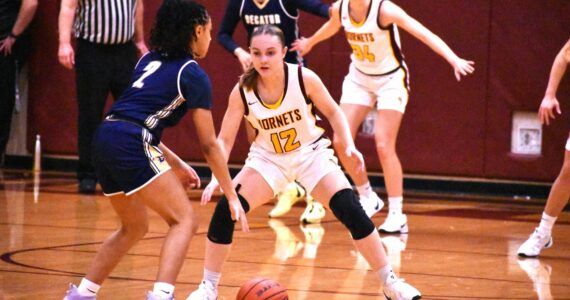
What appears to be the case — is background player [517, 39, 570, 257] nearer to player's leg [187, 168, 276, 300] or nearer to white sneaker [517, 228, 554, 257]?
white sneaker [517, 228, 554, 257]

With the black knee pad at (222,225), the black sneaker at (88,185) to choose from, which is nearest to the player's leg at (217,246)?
the black knee pad at (222,225)

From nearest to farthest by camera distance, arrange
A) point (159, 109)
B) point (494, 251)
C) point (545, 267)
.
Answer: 1. point (159, 109)
2. point (545, 267)
3. point (494, 251)

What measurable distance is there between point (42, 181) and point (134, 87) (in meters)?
6.88

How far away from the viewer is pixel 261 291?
17.9 feet

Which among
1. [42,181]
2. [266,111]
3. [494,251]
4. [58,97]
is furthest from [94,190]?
[266,111]

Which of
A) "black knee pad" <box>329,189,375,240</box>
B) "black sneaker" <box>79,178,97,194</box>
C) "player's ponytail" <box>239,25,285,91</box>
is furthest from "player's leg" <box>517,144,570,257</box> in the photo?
"black sneaker" <box>79,178,97,194</box>

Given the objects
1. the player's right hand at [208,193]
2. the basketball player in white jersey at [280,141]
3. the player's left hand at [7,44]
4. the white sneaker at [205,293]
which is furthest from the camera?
the player's left hand at [7,44]

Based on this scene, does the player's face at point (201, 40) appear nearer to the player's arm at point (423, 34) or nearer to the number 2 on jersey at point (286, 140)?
the number 2 on jersey at point (286, 140)

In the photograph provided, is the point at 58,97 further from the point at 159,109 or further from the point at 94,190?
the point at 159,109

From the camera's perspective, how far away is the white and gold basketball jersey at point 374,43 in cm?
884

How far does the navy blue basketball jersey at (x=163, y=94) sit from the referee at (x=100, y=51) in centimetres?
516

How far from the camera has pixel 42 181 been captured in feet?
39.7

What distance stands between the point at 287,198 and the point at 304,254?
7.20 ft

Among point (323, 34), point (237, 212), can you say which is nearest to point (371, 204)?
point (323, 34)
